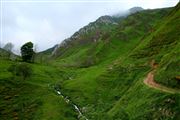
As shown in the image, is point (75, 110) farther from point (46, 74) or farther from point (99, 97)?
point (46, 74)

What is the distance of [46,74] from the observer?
642ft

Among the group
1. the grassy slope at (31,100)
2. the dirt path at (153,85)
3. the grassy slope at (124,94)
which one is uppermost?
the dirt path at (153,85)

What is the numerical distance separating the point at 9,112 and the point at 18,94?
17.5m

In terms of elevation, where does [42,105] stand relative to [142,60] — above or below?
below

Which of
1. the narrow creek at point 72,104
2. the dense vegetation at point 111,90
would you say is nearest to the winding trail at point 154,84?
the dense vegetation at point 111,90

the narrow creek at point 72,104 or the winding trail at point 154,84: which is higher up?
the winding trail at point 154,84

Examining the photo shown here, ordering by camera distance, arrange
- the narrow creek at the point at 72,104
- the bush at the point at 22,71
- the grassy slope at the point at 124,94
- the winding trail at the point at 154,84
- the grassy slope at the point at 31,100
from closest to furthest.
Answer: the grassy slope at the point at 124,94 → the winding trail at the point at 154,84 → the narrow creek at the point at 72,104 → the grassy slope at the point at 31,100 → the bush at the point at 22,71

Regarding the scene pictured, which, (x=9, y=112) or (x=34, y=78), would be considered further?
(x=34, y=78)

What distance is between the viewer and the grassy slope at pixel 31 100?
13438cm

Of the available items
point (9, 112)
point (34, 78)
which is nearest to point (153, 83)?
point (9, 112)

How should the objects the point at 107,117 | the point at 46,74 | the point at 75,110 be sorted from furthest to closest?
the point at 46,74
the point at 75,110
the point at 107,117

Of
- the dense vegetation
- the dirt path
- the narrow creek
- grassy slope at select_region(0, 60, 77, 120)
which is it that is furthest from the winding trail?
grassy slope at select_region(0, 60, 77, 120)

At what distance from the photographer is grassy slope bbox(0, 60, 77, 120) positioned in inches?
5290

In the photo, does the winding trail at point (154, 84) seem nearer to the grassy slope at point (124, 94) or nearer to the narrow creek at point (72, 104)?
the grassy slope at point (124, 94)
